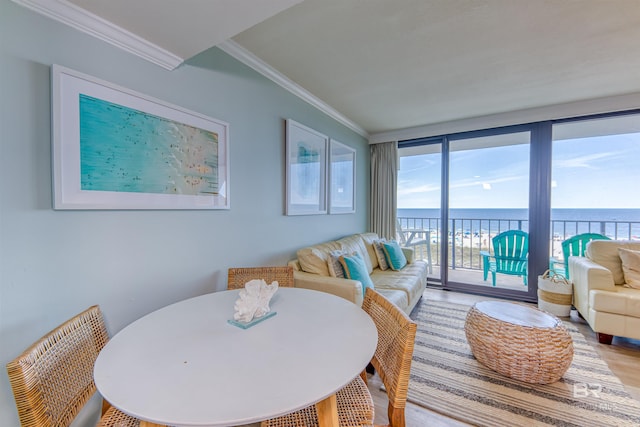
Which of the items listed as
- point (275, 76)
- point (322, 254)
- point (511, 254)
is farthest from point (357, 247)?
point (511, 254)

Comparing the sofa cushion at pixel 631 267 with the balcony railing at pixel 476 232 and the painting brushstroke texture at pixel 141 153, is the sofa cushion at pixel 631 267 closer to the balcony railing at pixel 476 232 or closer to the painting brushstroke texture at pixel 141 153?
the balcony railing at pixel 476 232

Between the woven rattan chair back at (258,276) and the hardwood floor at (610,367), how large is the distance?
94 centimetres

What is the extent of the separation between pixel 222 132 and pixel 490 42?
210 cm

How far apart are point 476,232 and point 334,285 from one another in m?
3.69

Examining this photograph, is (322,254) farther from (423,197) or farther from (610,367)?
(423,197)

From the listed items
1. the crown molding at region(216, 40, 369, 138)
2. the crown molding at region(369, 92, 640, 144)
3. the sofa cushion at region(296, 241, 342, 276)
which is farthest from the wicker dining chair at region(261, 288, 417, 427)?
the crown molding at region(369, 92, 640, 144)

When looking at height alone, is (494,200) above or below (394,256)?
above

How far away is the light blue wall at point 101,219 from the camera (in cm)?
99

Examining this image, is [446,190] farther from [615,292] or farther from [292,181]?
[292,181]

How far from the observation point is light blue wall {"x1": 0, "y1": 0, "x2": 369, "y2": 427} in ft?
3.25

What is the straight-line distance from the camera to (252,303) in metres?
1.08

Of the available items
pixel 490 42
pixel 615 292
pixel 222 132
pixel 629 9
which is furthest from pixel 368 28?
pixel 615 292

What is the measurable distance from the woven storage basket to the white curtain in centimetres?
191

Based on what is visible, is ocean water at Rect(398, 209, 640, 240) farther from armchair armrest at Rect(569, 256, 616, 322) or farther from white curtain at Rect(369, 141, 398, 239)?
armchair armrest at Rect(569, 256, 616, 322)
